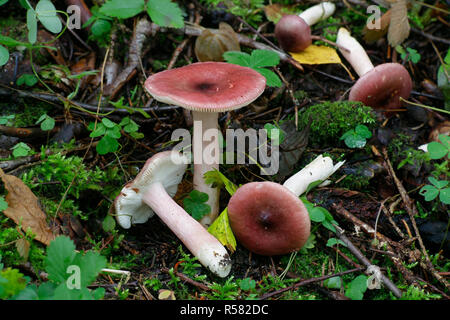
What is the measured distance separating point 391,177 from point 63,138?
8.16ft

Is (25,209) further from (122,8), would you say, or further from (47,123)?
(122,8)

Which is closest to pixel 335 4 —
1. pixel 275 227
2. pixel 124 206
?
pixel 275 227

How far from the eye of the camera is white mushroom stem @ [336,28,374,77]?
11.4 feet

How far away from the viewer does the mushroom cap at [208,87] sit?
213 cm

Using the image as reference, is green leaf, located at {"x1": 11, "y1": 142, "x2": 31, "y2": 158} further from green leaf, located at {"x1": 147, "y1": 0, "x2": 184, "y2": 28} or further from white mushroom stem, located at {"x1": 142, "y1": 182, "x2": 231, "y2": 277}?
green leaf, located at {"x1": 147, "y1": 0, "x2": 184, "y2": 28}

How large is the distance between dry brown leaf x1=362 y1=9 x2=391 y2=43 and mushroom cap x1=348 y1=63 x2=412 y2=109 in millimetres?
755

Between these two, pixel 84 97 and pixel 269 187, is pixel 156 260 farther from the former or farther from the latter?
pixel 84 97

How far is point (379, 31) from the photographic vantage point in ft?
12.1

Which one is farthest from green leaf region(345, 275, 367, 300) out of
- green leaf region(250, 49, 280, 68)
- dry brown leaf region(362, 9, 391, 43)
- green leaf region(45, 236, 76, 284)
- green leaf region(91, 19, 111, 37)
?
green leaf region(91, 19, 111, 37)

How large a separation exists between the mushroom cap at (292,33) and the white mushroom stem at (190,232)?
1.85 metres

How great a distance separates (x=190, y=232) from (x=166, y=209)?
24 centimetres

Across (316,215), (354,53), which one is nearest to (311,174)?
(316,215)
